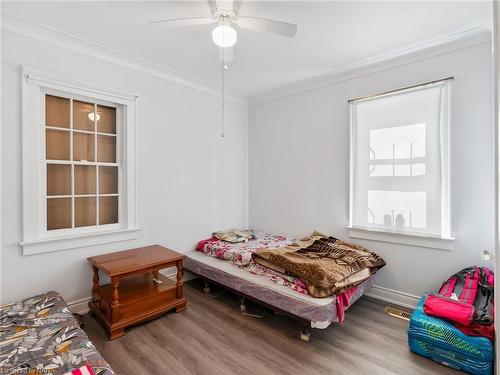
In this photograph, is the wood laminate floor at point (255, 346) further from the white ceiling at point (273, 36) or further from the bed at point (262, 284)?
the white ceiling at point (273, 36)

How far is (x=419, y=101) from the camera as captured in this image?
8.70ft

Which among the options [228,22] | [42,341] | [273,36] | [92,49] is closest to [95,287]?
[42,341]

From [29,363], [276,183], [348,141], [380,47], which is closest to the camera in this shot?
[29,363]

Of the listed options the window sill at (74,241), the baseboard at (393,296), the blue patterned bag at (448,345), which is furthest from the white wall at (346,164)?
the window sill at (74,241)

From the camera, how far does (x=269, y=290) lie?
7.84ft

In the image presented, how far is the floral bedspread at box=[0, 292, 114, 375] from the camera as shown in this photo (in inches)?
57.1

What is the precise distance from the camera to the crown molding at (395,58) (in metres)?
2.32

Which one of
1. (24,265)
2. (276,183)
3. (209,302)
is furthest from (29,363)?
(276,183)

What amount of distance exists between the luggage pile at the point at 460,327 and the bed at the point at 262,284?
573 millimetres

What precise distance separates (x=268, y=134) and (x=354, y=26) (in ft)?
6.51

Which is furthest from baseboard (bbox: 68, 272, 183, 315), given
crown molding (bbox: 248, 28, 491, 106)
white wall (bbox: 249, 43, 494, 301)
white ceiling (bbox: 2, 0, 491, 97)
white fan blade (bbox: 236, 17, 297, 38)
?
crown molding (bbox: 248, 28, 491, 106)

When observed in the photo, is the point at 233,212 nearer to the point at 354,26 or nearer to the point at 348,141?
the point at 348,141

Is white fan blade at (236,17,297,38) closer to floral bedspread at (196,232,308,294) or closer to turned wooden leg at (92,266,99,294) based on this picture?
floral bedspread at (196,232,308,294)

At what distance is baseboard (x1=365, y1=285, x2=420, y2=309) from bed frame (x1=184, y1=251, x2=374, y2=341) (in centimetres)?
26
